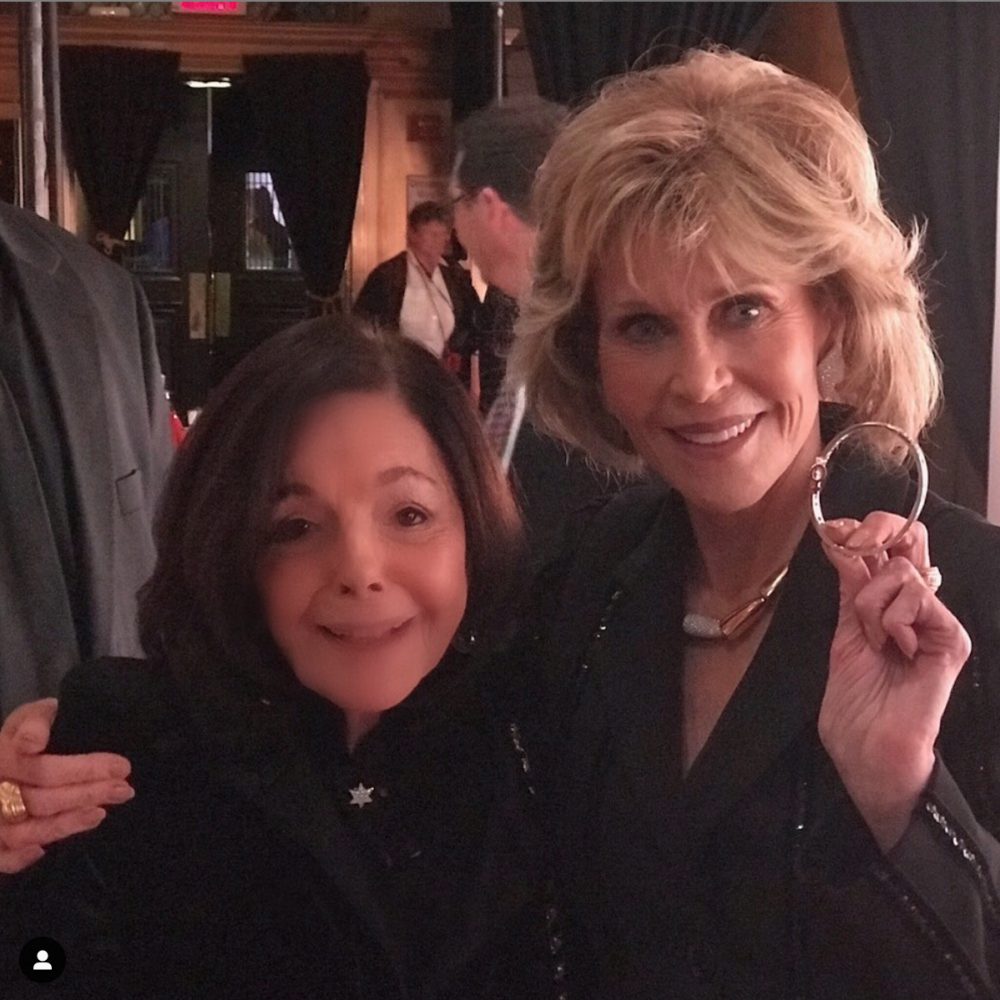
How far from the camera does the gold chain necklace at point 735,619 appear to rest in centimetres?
66

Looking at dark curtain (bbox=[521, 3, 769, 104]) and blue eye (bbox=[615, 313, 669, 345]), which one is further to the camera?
dark curtain (bbox=[521, 3, 769, 104])

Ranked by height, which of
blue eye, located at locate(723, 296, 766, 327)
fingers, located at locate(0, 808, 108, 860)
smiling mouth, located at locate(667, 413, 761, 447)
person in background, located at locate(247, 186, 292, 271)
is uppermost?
blue eye, located at locate(723, 296, 766, 327)

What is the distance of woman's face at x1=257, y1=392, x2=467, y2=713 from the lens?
1.90 feet

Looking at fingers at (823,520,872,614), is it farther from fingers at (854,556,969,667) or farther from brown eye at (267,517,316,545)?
brown eye at (267,517,316,545)

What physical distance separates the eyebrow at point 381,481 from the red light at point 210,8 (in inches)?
78.0

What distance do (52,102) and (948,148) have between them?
98 centimetres

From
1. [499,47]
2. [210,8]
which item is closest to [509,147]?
Result: [499,47]

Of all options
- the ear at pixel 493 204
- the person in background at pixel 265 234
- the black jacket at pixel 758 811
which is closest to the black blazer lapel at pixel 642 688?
the black jacket at pixel 758 811

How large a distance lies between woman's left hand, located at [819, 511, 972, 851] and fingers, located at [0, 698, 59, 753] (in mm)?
335

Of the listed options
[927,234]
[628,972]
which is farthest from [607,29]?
[628,972]

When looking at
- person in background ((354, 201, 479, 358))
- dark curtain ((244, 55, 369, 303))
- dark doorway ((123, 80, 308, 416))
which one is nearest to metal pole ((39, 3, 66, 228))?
person in background ((354, 201, 479, 358))

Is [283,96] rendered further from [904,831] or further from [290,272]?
[904,831]

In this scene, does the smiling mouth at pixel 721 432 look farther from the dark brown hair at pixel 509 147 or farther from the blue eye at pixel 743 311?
the dark brown hair at pixel 509 147

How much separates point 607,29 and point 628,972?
1811 mm
